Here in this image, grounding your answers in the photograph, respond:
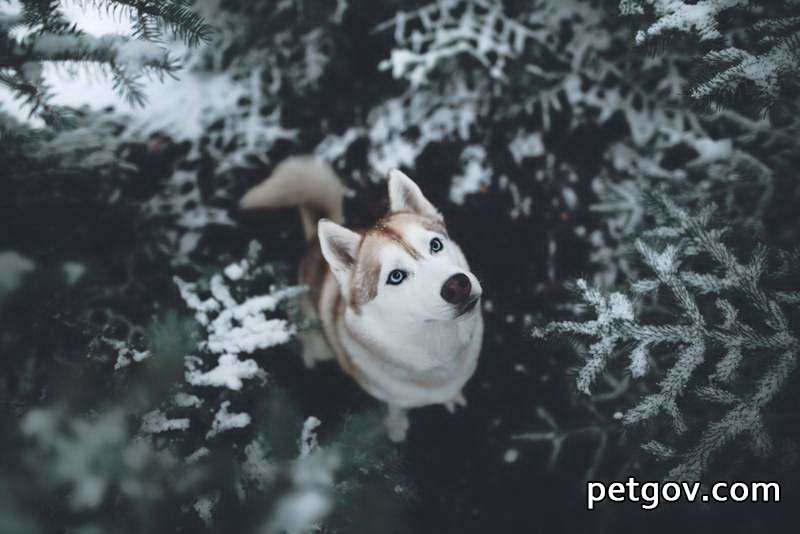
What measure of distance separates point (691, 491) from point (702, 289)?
2.20 ft

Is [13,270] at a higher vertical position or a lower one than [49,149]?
higher

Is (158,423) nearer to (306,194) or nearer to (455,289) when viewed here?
(455,289)

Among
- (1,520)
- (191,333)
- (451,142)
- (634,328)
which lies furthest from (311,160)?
(1,520)

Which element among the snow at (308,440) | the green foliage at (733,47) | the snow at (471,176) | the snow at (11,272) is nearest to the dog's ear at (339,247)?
the snow at (308,440)

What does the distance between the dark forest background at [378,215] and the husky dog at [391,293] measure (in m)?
0.26

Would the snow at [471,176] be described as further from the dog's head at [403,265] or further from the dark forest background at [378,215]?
the dog's head at [403,265]

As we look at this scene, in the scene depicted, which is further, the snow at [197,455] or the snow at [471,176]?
the snow at [471,176]

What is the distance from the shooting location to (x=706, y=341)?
59.6 inches

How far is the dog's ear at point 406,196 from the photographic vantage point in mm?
1758

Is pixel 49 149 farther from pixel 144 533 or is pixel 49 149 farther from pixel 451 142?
pixel 451 142

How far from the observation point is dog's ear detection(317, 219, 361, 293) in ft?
5.34

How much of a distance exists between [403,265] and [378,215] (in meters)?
1.56

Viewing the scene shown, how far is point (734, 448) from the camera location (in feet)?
4.87

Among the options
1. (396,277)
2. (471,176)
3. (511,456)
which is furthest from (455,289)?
(471,176)
